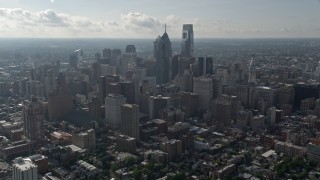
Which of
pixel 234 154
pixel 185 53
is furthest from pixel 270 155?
pixel 185 53

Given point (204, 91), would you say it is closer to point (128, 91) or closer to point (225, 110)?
point (225, 110)

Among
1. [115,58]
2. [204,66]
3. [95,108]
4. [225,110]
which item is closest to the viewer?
[225,110]

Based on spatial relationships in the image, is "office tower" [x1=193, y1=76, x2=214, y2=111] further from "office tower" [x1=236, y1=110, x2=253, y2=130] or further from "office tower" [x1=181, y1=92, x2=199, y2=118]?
"office tower" [x1=236, y1=110, x2=253, y2=130]

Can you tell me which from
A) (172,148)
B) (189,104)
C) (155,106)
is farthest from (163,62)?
(172,148)

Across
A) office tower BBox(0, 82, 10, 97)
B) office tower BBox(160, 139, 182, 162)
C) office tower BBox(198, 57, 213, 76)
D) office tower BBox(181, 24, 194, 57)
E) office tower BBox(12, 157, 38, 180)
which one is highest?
office tower BBox(181, 24, 194, 57)

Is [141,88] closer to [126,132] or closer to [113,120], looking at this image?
[113,120]

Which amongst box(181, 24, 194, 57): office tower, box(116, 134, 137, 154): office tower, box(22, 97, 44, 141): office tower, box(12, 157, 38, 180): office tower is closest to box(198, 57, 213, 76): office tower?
box(181, 24, 194, 57): office tower
